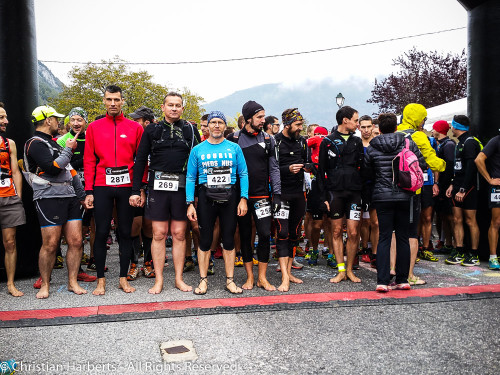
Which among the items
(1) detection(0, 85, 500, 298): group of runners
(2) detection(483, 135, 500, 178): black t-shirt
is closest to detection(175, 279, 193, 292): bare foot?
(1) detection(0, 85, 500, 298): group of runners

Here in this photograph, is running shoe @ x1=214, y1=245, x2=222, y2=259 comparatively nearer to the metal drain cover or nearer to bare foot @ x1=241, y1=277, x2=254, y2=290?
bare foot @ x1=241, y1=277, x2=254, y2=290

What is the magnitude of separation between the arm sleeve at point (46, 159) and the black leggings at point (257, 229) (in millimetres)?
2137

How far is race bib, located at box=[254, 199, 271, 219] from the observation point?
18.1 ft

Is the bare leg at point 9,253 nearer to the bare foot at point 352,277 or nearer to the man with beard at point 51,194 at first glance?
the man with beard at point 51,194

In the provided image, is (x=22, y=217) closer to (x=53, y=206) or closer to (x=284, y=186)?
(x=53, y=206)

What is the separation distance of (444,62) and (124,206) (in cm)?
2962

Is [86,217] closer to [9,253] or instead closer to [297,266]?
[9,253]

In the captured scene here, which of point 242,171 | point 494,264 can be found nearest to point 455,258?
point 494,264

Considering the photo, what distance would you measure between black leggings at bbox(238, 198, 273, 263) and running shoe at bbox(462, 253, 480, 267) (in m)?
3.33

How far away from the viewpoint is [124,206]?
546 centimetres

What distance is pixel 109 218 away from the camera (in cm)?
545

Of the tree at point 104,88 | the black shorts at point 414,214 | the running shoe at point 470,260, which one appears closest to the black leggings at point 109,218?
the black shorts at point 414,214

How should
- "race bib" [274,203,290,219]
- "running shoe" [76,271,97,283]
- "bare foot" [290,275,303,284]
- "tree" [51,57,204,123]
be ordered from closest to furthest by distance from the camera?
"race bib" [274,203,290,219] → "bare foot" [290,275,303,284] → "running shoe" [76,271,97,283] → "tree" [51,57,204,123]

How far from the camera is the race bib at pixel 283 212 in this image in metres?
5.66
